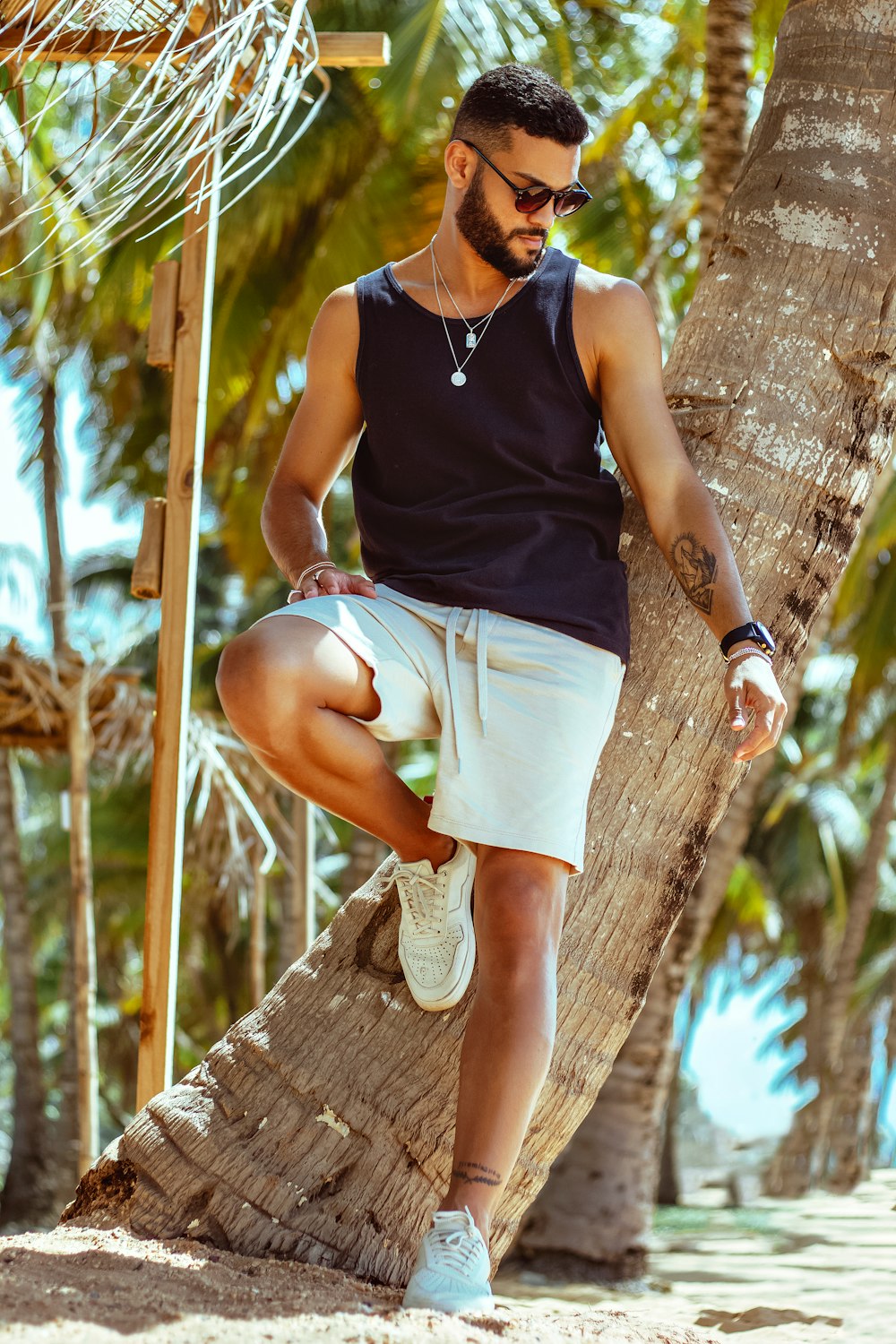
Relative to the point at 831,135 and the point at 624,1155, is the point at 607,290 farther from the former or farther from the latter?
the point at 624,1155

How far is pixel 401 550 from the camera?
2.99m

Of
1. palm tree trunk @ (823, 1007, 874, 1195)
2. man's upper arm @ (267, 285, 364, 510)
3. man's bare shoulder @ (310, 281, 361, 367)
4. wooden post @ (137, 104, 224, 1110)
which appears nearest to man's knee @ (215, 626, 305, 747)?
man's upper arm @ (267, 285, 364, 510)

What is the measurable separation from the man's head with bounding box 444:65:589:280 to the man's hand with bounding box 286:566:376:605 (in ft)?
2.60

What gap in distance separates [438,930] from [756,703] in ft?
2.65

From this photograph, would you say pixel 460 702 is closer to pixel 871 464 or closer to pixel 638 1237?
pixel 871 464

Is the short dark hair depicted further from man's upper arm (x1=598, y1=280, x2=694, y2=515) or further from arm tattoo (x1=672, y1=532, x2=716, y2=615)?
arm tattoo (x1=672, y1=532, x2=716, y2=615)

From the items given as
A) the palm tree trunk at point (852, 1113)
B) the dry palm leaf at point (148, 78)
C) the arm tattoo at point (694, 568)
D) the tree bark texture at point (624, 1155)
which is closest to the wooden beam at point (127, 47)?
the dry palm leaf at point (148, 78)

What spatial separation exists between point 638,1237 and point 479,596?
5.87 meters

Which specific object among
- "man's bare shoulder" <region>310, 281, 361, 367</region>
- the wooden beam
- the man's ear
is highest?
the wooden beam

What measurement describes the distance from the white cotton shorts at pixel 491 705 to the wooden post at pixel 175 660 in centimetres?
136

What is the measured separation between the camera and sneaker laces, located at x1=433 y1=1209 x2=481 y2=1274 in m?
2.26

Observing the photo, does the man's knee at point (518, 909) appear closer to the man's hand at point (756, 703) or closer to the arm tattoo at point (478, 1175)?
the arm tattoo at point (478, 1175)

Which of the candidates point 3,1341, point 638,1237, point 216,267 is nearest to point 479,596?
point 3,1341

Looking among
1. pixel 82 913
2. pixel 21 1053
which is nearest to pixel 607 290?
pixel 82 913
